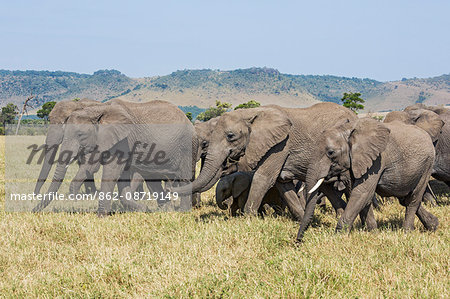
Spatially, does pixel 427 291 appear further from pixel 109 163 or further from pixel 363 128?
pixel 109 163

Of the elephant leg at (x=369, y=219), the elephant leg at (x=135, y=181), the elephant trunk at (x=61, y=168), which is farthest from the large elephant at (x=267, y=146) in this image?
the elephant leg at (x=135, y=181)

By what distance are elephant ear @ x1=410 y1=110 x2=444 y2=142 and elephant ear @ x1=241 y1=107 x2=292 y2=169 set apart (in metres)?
3.58

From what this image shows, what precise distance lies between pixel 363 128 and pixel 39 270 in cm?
475

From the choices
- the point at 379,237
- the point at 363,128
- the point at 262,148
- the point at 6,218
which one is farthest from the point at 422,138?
the point at 6,218

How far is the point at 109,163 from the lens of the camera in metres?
8.76

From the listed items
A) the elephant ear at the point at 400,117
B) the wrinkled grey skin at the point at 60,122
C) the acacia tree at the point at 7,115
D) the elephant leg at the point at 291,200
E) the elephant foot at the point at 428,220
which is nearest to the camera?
the elephant foot at the point at 428,220

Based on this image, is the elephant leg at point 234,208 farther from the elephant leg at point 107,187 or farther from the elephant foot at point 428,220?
the elephant foot at point 428,220

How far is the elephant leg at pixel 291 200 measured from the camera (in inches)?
305

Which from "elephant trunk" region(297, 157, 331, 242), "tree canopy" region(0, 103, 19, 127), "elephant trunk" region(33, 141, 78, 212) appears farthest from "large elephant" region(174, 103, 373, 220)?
"tree canopy" region(0, 103, 19, 127)

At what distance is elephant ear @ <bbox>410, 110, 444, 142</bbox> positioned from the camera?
30.7ft

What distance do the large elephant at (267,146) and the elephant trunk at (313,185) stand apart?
0.79 m

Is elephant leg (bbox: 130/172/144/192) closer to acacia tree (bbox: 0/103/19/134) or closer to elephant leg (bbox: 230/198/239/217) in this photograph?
elephant leg (bbox: 230/198/239/217)

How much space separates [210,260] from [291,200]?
9.05 feet

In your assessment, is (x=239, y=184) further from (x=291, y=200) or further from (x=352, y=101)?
(x=352, y=101)
